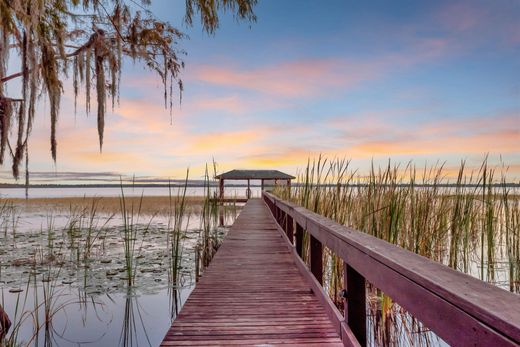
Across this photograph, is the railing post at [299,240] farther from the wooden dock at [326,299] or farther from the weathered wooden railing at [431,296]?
the weathered wooden railing at [431,296]

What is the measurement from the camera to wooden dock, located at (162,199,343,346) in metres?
2.16

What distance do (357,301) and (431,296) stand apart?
945 mm

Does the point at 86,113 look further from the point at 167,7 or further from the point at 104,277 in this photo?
the point at 104,277

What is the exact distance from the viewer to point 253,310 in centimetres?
271

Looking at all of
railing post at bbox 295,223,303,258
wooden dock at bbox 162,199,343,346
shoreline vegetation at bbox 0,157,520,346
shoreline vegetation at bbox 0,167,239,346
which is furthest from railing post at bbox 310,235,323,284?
shoreline vegetation at bbox 0,167,239,346

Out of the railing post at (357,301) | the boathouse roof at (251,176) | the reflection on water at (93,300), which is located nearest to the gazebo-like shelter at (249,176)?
the boathouse roof at (251,176)

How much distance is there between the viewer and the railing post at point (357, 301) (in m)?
1.76

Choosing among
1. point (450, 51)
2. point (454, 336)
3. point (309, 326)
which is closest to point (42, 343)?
point (309, 326)

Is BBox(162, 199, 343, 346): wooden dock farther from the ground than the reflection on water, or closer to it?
farther from the ground

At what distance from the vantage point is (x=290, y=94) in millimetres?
15125

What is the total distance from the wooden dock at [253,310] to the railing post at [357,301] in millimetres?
308

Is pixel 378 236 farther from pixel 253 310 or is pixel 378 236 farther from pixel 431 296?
pixel 431 296

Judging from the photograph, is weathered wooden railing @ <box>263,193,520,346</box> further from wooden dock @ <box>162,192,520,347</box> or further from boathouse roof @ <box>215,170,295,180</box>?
boathouse roof @ <box>215,170,295,180</box>

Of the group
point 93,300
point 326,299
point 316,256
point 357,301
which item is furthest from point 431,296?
point 93,300
